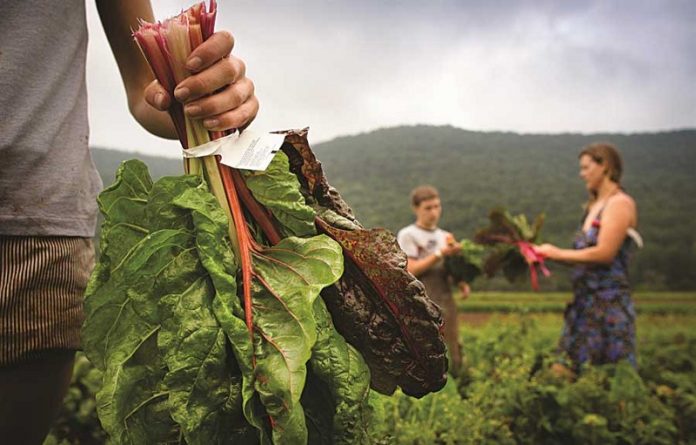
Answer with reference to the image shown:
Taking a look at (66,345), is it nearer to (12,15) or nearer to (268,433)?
Result: (268,433)

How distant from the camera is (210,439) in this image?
105cm

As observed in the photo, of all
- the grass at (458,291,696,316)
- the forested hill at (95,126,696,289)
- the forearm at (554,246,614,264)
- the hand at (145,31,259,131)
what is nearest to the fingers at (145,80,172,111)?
the hand at (145,31,259,131)

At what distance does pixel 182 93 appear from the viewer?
1164 millimetres

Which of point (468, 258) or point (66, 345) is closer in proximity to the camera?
point (66, 345)

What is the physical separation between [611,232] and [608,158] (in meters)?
0.77

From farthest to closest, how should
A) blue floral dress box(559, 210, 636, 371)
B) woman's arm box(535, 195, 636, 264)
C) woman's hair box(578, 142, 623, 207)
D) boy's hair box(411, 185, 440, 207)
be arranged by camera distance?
1. boy's hair box(411, 185, 440, 207)
2. woman's hair box(578, 142, 623, 207)
3. blue floral dress box(559, 210, 636, 371)
4. woman's arm box(535, 195, 636, 264)

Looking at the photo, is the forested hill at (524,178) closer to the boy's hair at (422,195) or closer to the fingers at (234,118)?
the boy's hair at (422,195)

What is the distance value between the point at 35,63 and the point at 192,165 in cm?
50

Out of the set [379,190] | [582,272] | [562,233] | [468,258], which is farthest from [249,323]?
[562,233]

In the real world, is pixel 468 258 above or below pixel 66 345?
below

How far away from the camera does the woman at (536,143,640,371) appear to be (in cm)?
491

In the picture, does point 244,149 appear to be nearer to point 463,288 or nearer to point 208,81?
point 208,81

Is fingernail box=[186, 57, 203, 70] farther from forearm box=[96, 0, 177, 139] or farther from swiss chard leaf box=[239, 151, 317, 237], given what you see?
forearm box=[96, 0, 177, 139]

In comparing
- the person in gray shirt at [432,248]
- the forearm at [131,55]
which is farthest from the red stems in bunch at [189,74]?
the person in gray shirt at [432,248]
